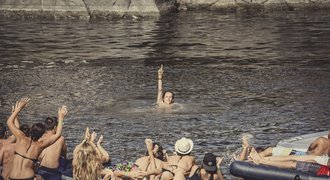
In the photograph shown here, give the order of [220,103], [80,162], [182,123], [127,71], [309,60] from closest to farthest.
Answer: [80,162]
[182,123]
[220,103]
[127,71]
[309,60]

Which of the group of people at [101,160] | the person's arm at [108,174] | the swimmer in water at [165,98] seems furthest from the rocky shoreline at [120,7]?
A: the person's arm at [108,174]

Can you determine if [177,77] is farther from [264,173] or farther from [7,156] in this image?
[7,156]

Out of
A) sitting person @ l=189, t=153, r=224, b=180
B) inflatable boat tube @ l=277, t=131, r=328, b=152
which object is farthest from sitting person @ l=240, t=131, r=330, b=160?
sitting person @ l=189, t=153, r=224, b=180

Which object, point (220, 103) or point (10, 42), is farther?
point (10, 42)

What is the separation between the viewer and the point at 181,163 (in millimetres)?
15391

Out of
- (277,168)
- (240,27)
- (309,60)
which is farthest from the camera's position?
(240,27)

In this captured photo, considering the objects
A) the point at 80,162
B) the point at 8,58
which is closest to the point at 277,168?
the point at 80,162

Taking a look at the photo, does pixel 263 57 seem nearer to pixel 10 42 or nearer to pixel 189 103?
pixel 189 103

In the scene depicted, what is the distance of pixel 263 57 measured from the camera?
3912 cm

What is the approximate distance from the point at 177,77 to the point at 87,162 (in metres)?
20.6

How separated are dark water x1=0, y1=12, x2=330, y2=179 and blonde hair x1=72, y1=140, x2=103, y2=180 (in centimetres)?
739

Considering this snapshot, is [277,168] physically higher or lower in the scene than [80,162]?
lower

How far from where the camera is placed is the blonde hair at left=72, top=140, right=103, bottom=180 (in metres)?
13.1

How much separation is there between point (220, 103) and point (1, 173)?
12821 mm
